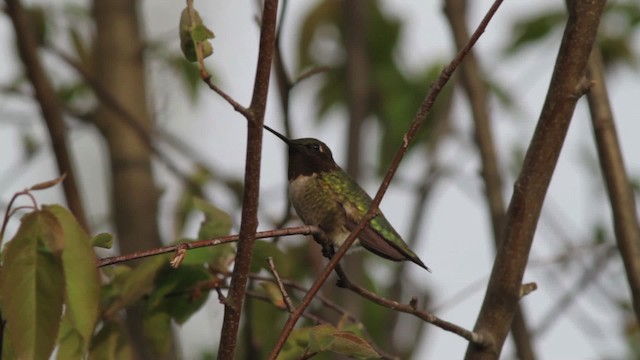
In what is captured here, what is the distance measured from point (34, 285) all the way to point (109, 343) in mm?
667

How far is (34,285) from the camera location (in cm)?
188

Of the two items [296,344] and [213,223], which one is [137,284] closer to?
[213,223]

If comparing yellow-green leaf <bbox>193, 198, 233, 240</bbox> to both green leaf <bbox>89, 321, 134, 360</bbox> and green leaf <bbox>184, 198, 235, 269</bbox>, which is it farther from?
green leaf <bbox>89, 321, 134, 360</bbox>

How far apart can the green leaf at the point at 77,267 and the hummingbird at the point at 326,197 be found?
2.91 ft

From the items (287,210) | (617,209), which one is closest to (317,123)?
(287,210)

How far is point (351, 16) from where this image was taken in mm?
4320

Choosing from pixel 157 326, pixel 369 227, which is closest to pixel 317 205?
pixel 369 227

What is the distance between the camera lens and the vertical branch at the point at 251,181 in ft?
5.28

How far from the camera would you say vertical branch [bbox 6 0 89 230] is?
3543 mm

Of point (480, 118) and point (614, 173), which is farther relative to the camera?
point (480, 118)

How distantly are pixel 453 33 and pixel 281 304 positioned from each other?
61.9 inches

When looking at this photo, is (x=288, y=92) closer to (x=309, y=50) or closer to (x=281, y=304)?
(x=281, y=304)

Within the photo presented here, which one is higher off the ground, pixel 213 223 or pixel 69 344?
pixel 213 223

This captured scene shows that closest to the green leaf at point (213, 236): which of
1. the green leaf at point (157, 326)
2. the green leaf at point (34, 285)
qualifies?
the green leaf at point (157, 326)
